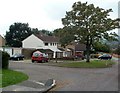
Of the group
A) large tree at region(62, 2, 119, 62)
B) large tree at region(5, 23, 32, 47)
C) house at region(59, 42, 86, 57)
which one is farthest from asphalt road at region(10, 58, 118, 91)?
large tree at region(5, 23, 32, 47)

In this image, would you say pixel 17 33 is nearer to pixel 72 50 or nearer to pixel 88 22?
pixel 72 50

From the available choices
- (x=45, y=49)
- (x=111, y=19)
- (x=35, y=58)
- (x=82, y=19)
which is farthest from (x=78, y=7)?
(x=45, y=49)

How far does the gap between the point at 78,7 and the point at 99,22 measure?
157 inches

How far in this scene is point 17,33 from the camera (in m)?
98.4

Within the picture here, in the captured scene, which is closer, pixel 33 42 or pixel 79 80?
pixel 79 80

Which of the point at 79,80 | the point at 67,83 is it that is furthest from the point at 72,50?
the point at 67,83

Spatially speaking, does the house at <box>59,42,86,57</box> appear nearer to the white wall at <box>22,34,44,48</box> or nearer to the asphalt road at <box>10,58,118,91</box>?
the white wall at <box>22,34,44,48</box>

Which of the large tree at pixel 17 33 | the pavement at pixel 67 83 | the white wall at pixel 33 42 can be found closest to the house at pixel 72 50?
the white wall at pixel 33 42

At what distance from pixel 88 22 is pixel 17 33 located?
53.6 meters

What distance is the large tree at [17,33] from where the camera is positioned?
316 ft

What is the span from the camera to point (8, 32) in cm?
9869

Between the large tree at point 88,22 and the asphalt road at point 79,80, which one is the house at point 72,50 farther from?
the asphalt road at point 79,80

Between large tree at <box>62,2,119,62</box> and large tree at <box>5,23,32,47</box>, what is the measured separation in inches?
1945

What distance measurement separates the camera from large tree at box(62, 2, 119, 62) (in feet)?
156
